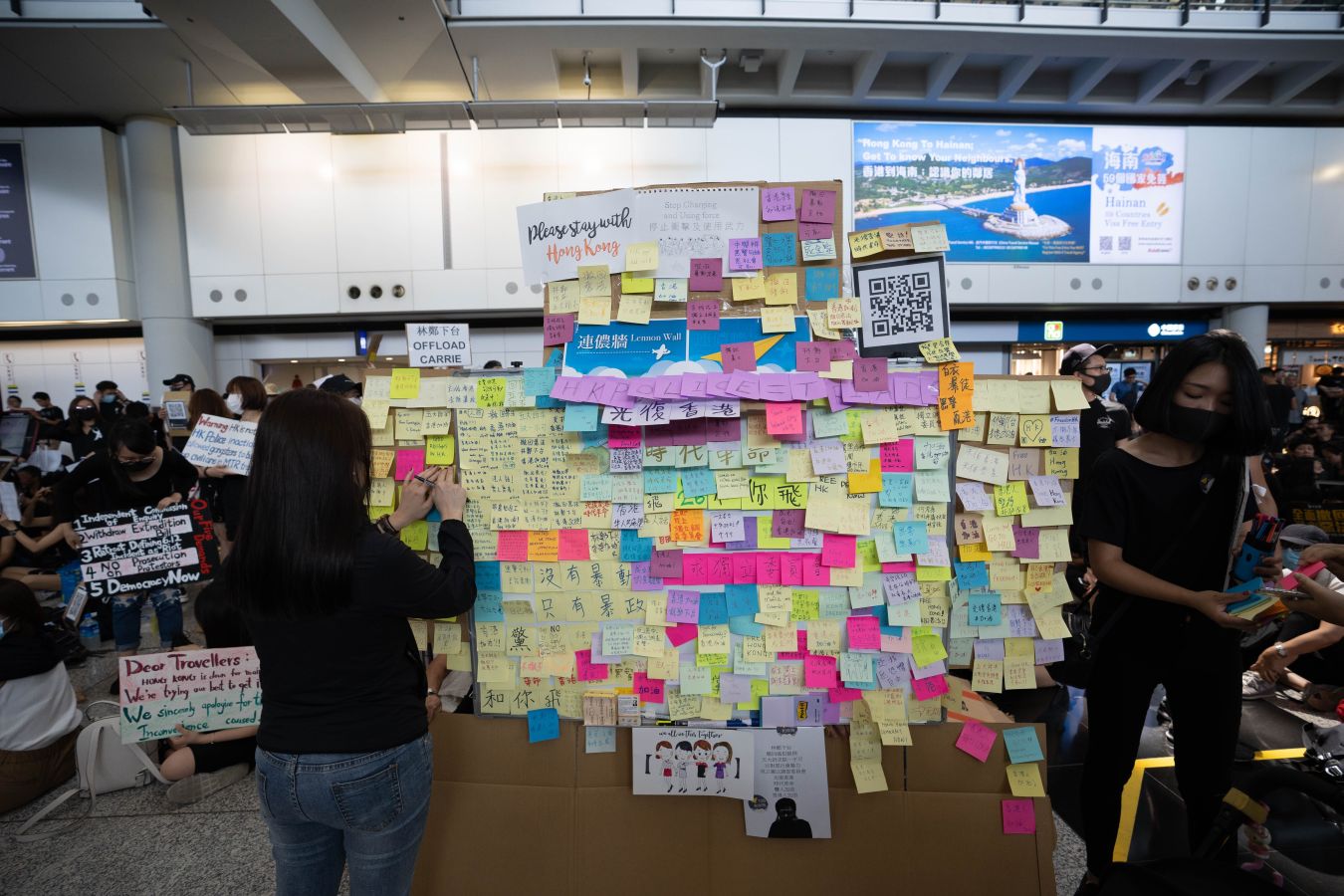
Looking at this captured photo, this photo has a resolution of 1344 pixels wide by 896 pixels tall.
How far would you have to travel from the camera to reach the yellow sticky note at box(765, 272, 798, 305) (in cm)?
193

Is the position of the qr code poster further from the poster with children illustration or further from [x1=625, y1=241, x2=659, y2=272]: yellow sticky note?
the poster with children illustration

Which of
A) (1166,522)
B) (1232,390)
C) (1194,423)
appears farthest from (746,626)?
(1232,390)

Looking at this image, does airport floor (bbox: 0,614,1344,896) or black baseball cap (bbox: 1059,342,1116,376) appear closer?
airport floor (bbox: 0,614,1344,896)

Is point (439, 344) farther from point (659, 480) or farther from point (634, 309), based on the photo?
point (659, 480)

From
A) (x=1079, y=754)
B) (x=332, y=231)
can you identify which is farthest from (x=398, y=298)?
(x=1079, y=754)

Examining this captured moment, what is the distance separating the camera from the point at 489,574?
201 cm

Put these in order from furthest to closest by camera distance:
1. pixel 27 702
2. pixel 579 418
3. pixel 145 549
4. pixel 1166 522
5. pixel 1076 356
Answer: pixel 1076 356, pixel 145 549, pixel 27 702, pixel 579 418, pixel 1166 522

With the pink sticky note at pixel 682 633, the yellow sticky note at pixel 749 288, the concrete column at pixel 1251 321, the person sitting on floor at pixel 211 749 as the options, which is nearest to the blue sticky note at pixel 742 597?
the pink sticky note at pixel 682 633

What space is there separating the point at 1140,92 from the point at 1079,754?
375 inches

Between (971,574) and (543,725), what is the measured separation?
5.06 feet

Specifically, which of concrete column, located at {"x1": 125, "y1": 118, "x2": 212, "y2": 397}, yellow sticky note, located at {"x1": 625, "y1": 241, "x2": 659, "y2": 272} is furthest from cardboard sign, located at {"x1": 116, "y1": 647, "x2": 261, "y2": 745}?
concrete column, located at {"x1": 125, "y1": 118, "x2": 212, "y2": 397}

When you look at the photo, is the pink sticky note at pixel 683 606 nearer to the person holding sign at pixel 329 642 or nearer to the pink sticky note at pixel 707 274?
the person holding sign at pixel 329 642

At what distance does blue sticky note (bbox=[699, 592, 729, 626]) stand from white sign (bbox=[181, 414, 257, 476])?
2465 mm

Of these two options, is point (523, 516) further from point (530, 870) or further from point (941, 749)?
point (941, 749)
